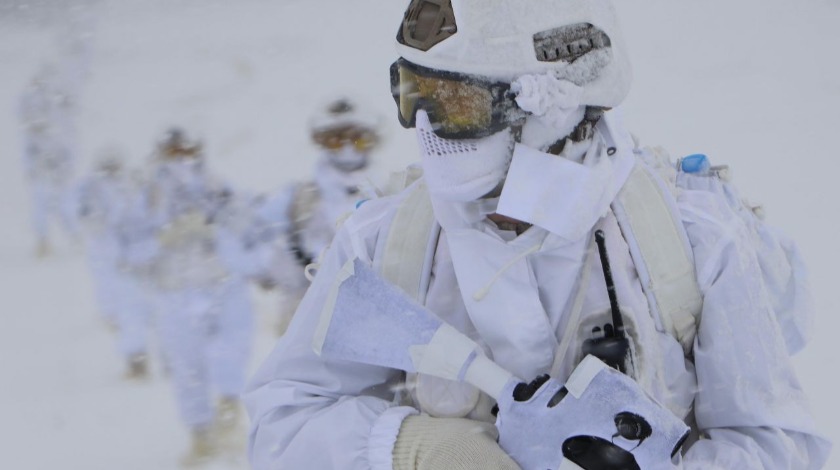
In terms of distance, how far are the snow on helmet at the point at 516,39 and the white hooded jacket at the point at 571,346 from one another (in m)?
0.18

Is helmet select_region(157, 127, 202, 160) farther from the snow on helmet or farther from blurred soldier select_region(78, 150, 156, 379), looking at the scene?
the snow on helmet

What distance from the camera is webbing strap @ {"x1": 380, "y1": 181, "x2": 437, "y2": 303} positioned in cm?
170

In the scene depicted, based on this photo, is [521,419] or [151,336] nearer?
[521,419]

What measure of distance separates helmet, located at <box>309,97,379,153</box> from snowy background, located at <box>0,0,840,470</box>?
183 mm

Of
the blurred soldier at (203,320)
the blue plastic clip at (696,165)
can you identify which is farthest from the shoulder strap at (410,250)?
the blurred soldier at (203,320)

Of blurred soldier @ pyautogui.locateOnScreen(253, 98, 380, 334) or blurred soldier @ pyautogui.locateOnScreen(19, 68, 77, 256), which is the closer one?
blurred soldier @ pyautogui.locateOnScreen(253, 98, 380, 334)

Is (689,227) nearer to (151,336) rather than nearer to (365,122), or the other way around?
(365,122)

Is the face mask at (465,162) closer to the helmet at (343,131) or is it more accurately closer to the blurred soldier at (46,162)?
the helmet at (343,131)

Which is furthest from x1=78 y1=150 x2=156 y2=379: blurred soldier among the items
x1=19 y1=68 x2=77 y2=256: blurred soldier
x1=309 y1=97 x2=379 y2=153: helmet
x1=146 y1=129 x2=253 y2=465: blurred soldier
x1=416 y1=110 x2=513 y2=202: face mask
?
x1=416 y1=110 x2=513 y2=202: face mask

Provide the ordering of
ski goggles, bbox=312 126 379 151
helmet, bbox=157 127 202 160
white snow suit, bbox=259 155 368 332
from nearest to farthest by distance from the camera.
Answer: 1. white snow suit, bbox=259 155 368 332
2. ski goggles, bbox=312 126 379 151
3. helmet, bbox=157 127 202 160

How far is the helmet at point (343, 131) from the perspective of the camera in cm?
512

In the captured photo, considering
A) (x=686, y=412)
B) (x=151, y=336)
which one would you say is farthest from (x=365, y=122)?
(x=686, y=412)

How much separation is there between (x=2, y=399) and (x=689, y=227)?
478 cm

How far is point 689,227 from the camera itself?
5.54ft
